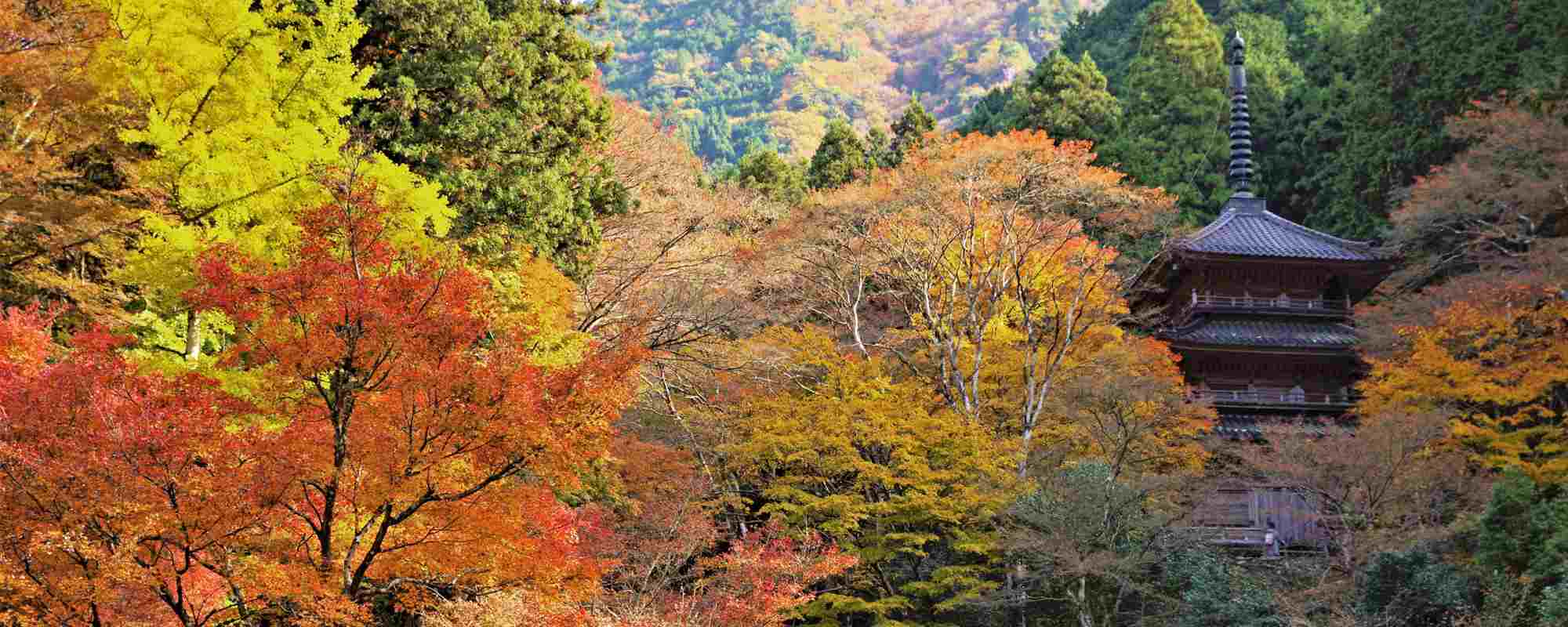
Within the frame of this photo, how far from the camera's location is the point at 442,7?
19891 millimetres

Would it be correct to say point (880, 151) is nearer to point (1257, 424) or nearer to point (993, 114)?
point (993, 114)

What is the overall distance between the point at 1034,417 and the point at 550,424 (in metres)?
12.1

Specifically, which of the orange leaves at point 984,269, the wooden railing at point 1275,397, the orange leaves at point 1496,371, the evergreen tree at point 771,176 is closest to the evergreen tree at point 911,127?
the evergreen tree at point 771,176

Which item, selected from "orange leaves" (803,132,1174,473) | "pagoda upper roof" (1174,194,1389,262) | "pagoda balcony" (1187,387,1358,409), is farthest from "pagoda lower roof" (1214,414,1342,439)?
"pagoda upper roof" (1174,194,1389,262)

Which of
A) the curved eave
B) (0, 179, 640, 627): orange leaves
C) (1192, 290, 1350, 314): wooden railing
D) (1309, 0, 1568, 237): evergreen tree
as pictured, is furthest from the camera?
(1309, 0, 1568, 237): evergreen tree

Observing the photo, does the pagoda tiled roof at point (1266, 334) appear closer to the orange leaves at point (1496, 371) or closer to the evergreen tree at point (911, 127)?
the orange leaves at point (1496, 371)

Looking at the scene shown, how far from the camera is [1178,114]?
4062 centimetres

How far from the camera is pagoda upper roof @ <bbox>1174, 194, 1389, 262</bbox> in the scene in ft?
90.8

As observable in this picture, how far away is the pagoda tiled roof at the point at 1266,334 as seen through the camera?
26781 millimetres

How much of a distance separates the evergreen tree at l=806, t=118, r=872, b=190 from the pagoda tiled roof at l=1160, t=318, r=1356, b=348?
43.2ft

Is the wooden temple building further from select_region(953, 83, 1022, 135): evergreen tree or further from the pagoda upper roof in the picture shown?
select_region(953, 83, 1022, 135): evergreen tree

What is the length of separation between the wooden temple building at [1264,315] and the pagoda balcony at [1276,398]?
0.02 m

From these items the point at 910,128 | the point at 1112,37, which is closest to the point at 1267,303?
the point at 910,128

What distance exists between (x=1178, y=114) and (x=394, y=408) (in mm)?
33167
